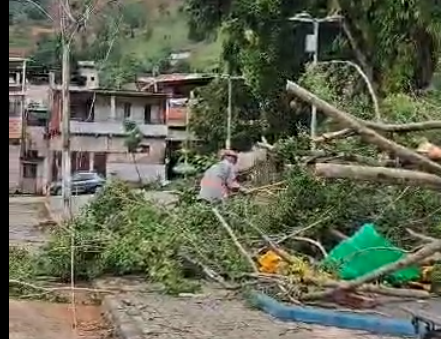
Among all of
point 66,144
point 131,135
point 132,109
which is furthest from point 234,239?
point 132,109

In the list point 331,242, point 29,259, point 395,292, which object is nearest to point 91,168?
point 29,259

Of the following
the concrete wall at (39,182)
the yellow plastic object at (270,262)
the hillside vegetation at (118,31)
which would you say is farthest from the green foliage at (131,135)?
the yellow plastic object at (270,262)

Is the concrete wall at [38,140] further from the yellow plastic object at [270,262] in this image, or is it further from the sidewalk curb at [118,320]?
the yellow plastic object at [270,262]

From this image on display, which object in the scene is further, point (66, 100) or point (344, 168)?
point (66, 100)

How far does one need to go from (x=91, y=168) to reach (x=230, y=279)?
12.5 ft

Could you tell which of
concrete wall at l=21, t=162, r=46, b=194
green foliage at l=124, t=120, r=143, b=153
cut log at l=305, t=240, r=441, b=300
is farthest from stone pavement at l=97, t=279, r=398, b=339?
green foliage at l=124, t=120, r=143, b=153

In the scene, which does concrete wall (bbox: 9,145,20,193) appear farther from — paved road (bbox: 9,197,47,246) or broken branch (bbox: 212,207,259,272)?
paved road (bbox: 9,197,47,246)

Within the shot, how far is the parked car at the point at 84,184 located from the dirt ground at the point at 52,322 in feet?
8.06

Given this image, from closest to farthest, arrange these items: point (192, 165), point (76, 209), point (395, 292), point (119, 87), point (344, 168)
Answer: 1. point (344, 168)
2. point (395, 292)
3. point (76, 209)
4. point (192, 165)
5. point (119, 87)

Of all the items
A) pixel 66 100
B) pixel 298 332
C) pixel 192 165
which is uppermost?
pixel 66 100

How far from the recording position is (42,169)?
1024 cm

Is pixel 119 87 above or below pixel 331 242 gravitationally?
above

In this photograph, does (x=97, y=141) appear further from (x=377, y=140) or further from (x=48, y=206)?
(x=377, y=140)

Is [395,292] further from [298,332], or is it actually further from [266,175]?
[266,175]
